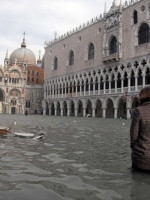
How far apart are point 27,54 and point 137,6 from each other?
158ft

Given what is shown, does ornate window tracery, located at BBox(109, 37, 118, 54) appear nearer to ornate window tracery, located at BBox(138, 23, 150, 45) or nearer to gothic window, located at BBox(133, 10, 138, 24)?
gothic window, located at BBox(133, 10, 138, 24)

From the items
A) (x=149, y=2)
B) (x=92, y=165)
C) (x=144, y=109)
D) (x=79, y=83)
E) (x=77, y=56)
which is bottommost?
(x=92, y=165)

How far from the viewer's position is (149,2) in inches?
1212

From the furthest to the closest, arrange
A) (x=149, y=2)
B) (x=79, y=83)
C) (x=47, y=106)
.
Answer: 1. (x=47, y=106)
2. (x=79, y=83)
3. (x=149, y=2)

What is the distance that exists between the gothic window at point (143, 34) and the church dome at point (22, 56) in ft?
152

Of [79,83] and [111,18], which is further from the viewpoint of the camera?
[79,83]

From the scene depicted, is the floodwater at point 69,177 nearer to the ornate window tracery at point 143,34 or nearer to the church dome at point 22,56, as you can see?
the ornate window tracery at point 143,34

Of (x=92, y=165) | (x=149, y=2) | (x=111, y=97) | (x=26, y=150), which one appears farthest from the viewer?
(x=111, y=97)

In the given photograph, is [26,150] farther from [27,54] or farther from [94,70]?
[27,54]

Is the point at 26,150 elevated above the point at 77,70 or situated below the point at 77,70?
below

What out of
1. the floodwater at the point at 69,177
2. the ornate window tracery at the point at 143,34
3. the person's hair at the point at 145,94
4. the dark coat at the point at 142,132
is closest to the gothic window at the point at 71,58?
the ornate window tracery at the point at 143,34

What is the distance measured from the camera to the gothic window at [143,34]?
31016 millimetres

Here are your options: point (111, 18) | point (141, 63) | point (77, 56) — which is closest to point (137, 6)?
point (111, 18)

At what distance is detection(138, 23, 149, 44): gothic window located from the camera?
3102 centimetres
